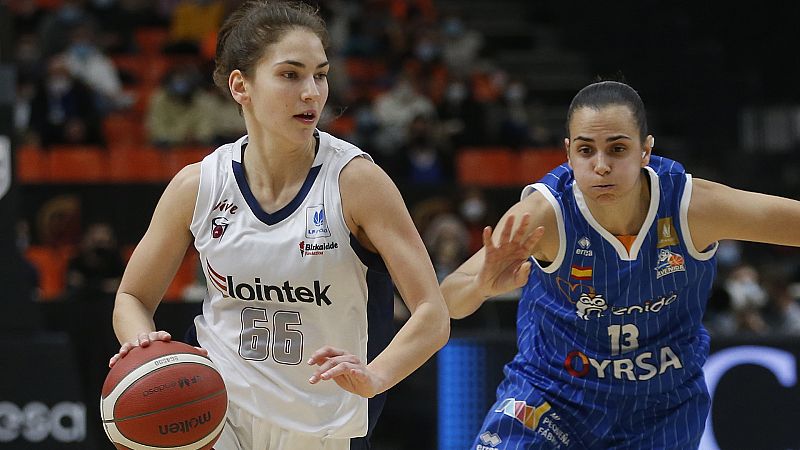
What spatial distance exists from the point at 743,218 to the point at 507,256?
0.84 metres

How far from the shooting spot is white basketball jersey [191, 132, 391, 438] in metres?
3.71

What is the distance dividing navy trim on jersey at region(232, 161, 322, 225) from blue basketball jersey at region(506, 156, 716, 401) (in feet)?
3.25

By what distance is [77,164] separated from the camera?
1195 centimetres

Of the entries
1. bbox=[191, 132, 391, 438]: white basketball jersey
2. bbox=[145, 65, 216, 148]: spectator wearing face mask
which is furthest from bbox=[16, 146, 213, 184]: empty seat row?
bbox=[191, 132, 391, 438]: white basketball jersey

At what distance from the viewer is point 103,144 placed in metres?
12.3

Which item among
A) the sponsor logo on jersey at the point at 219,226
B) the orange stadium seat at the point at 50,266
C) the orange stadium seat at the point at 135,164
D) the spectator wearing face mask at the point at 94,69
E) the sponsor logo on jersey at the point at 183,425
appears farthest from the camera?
the spectator wearing face mask at the point at 94,69

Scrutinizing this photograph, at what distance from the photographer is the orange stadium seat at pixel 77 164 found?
1191cm

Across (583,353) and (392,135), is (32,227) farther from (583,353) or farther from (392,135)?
(583,353)

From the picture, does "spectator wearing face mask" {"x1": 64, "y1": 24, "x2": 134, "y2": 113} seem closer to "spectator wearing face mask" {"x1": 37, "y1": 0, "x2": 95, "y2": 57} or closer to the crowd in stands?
the crowd in stands

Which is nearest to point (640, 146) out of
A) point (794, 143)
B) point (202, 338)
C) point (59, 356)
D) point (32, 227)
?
point (202, 338)

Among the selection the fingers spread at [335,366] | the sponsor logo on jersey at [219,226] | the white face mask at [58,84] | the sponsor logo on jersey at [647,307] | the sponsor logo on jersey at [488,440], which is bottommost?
the sponsor logo on jersey at [488,440]

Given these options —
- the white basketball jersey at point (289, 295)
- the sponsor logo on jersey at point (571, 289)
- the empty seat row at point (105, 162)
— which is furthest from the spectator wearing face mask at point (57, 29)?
the white basketball jersey at point (289, 295)

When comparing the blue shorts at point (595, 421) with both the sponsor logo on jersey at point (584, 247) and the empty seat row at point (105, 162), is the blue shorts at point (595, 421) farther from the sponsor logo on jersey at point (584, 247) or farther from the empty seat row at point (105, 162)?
the empty seat row at point (105, 162)

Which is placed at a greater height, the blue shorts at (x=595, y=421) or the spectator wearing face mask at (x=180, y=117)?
the spectator wearing face mask at (x=180, y=117)
